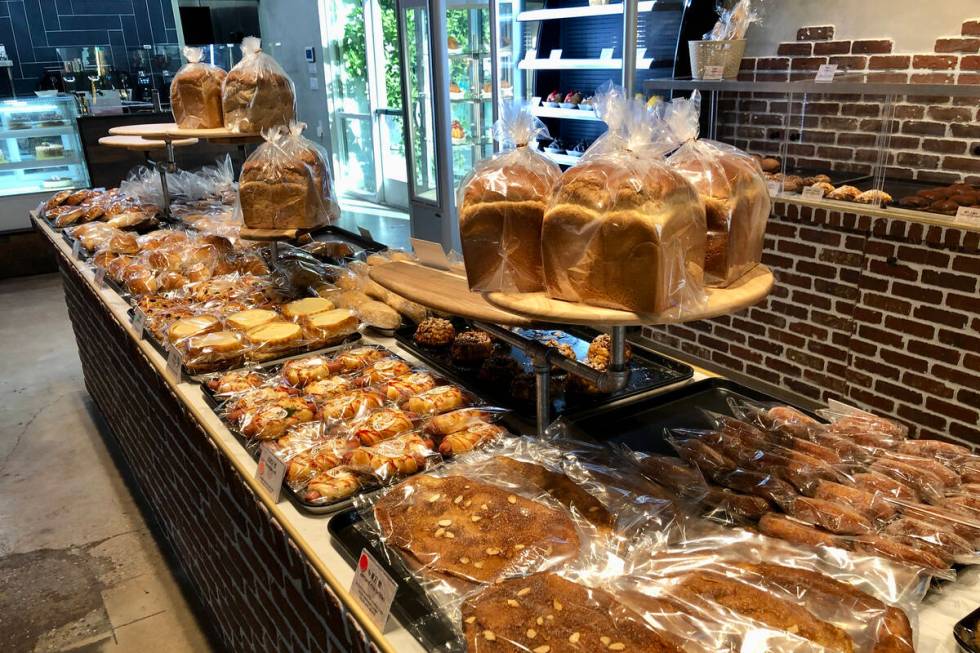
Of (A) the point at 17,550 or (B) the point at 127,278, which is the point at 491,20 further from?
(A) the point at 17,550

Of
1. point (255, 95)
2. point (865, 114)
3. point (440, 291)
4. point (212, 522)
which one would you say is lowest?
point (212, 522)

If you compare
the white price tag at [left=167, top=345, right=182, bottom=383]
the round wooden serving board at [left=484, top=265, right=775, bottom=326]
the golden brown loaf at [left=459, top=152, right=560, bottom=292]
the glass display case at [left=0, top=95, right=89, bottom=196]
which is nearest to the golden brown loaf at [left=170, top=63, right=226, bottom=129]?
the white price tag at [left=167, top=345, right=182, bottom=383]

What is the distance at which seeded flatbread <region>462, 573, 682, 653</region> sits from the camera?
929mm

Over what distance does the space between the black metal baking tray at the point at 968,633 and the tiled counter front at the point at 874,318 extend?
248cm

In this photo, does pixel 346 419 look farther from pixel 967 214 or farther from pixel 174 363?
pixel 967 214

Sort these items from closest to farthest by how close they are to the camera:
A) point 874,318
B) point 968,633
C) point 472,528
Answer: point 968,633
point 472,528
point 874,318

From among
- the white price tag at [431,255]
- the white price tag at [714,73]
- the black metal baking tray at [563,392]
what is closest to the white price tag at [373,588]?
the black metal baking tray at [563,392]

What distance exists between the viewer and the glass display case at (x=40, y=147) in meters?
6.13

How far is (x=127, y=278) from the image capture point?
2645 millimetres

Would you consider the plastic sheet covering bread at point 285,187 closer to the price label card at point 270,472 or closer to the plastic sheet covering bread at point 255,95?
the plastic sheet covering bread at point 255,95

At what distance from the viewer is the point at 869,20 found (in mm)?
3535

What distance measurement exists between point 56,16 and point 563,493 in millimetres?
8766

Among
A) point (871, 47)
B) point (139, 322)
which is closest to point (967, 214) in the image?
point (871, 47)

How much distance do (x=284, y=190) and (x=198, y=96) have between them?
0.70 metres
